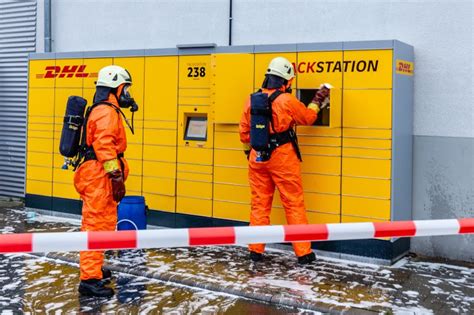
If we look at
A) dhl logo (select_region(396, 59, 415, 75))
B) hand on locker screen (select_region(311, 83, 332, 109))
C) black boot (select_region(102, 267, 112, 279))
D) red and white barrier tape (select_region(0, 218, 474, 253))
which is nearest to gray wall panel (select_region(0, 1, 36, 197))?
black boot (select_region(102, 267, 112, 279))

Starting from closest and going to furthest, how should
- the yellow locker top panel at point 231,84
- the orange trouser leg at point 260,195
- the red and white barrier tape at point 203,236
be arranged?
the red and white barrier tape at point 203,236 → the orange trouser leg at point 260,195 → the yellow locker top panel at point 231,84

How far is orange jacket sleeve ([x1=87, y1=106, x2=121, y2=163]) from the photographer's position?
573 centimetres

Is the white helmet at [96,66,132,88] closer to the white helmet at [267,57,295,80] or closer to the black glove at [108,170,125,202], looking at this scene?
the black glove at [108,170,125,202]

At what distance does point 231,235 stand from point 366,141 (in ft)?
9.71

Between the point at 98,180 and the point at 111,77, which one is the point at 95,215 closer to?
the point at 98,180

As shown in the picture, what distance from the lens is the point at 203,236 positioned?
4395 millimetres

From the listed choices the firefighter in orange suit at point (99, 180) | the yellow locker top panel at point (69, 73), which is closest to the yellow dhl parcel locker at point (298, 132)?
the yellow locker top panel at point (69, 73)

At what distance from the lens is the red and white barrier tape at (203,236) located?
4.13m

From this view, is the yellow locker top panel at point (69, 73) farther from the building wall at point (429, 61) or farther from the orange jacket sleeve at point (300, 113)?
the orange jacket sleeve at point (300, 113)

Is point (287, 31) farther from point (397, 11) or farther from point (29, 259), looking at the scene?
point (29, 259)

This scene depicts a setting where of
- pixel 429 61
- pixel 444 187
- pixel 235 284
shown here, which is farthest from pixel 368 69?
pixel 235 284

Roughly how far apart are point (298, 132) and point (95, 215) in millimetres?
2676

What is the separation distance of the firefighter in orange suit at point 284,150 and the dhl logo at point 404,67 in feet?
2.71

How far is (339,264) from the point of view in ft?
22.7
